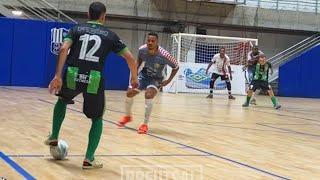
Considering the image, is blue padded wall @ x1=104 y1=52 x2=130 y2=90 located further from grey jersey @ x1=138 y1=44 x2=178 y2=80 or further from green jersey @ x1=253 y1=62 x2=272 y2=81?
grey jersey @ x1=138 y1=44 x2=178 y2=80

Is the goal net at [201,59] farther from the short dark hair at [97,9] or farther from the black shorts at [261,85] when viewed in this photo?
the short dark hair at [97,9]

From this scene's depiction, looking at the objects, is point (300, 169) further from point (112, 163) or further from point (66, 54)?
point (66, 54)

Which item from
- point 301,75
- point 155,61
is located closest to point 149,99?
point 155,61

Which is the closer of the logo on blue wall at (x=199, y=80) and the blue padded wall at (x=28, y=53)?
the blue padded wall at (x=28, y=53)

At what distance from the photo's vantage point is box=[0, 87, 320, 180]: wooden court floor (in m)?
5.55

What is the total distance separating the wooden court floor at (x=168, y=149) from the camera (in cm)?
555

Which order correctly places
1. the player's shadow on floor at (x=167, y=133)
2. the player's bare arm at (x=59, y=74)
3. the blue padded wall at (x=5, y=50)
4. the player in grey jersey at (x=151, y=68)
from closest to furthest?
the player's bare arm at (x=59, y=74) < the player's shadow on floor at (x=167, y=133) < the player in grey jersey at (x=151, y=68) < the blue padded wall at (x=5, y=50)

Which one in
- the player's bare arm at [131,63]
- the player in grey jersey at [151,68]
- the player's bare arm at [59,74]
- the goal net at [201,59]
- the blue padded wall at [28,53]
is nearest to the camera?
the player's bare arm at [59,74]

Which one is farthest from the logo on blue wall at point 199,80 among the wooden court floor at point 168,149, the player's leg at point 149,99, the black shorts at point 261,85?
the player's leg at point 149,99

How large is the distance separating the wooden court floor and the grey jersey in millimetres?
954

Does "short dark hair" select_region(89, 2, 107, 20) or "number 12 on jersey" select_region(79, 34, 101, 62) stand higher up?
"short dark hair" select_region(89, 2, 107, 20)

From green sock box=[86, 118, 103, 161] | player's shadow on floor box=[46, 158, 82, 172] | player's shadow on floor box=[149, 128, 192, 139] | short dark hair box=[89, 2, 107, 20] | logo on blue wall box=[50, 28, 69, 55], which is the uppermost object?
logo on blue wall box=[50, 28, 69, 55]

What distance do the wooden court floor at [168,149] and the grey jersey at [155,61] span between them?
954 millimetres

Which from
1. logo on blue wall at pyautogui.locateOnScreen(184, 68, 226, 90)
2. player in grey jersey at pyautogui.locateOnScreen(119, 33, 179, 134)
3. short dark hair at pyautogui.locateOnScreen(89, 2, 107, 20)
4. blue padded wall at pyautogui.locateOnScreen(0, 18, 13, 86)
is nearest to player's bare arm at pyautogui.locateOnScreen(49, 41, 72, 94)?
short dark hair at pyautogui.locateOnScreen(89, 2, 107, 20)
